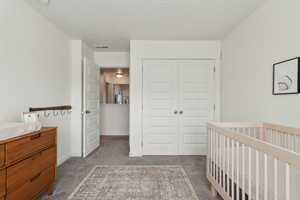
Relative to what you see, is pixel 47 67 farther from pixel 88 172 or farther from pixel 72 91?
pixel 88 172

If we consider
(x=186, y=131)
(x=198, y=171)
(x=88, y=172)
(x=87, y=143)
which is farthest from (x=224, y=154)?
(x=87, y=143)

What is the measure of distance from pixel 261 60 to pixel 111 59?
3.01 metres

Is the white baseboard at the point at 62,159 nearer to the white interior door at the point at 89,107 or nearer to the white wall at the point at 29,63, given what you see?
the white wall at the point at 29,63

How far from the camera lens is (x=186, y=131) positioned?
130 inches

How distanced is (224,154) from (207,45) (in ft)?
7.44

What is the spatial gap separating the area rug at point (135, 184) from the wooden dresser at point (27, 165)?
0.41m

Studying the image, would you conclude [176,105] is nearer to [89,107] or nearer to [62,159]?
[89,107]

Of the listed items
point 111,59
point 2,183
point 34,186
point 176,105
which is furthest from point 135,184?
point 111,59

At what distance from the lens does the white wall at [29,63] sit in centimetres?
177

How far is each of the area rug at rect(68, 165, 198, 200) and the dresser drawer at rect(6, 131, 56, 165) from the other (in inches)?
26.3

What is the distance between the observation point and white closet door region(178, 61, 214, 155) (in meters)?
3.28

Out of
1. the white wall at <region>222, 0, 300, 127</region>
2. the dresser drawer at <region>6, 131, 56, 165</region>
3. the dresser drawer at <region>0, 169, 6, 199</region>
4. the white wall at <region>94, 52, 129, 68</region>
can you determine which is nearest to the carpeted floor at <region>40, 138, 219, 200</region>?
the dresser drawer at <region>6, 131, 56, 165</region>

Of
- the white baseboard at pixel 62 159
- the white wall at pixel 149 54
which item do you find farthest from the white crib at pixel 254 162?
the white baseboard at pixel 62 159

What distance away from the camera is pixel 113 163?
9.40 ft
